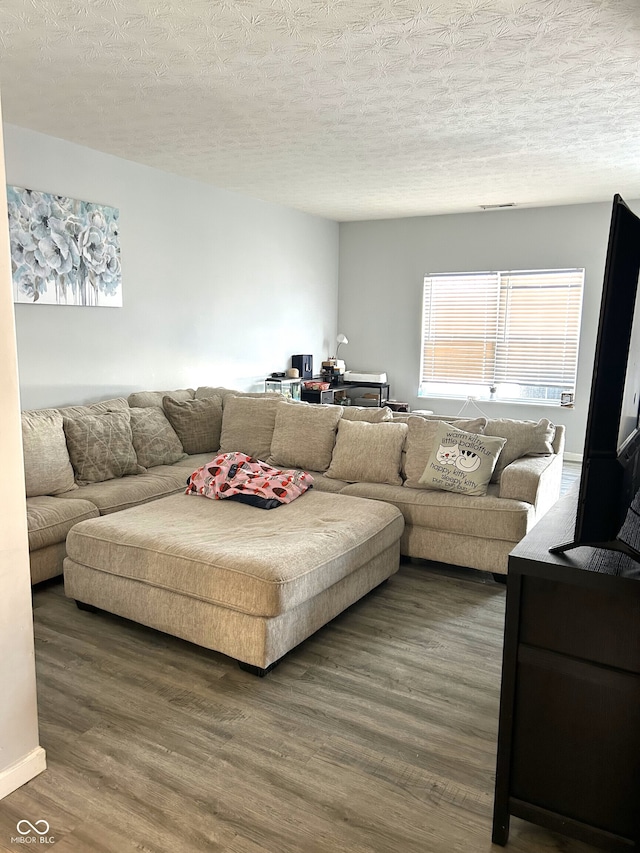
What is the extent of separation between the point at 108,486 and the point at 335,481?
1366 mm

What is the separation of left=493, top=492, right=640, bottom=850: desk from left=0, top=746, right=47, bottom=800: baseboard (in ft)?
4.42

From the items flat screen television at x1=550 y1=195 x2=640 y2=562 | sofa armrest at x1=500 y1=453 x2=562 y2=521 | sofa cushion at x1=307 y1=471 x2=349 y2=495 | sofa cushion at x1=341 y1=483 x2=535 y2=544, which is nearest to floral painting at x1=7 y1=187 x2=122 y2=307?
sofa cushion at x1=307 y1=471 x2=349 y2=495

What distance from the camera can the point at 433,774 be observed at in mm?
1982

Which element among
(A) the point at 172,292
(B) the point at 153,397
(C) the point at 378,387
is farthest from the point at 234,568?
(C) the point at 378,387

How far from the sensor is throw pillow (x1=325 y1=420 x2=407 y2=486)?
3.91 meters

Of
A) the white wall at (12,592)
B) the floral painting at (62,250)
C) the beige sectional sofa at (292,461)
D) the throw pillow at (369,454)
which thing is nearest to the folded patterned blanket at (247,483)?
Answer: the beige sectional sofa at (292,461)

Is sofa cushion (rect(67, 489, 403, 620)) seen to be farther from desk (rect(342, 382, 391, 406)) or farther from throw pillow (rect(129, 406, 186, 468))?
desk (rect(342, 382, 391, 406))

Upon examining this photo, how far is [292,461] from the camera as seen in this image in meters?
4.22

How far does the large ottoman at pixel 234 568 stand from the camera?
2473mm

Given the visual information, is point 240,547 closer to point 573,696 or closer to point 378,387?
point 573,696

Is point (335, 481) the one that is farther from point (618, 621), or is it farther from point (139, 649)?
point (618, 621)

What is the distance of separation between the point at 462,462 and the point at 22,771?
8.40 ft

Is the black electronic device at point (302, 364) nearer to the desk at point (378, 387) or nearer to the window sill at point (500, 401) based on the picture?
the desk at point (378, 387)

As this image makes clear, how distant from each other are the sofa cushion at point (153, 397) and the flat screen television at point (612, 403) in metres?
3.58
